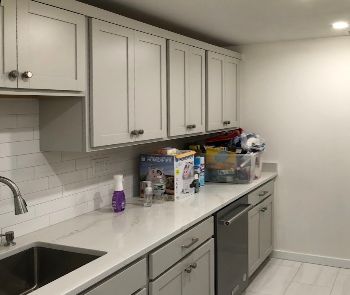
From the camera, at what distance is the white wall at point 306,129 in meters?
3.85

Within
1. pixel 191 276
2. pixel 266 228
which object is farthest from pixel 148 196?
pixel 266 228

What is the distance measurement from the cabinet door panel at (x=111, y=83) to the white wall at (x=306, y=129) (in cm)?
193

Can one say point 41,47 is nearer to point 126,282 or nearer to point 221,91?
point 126,282

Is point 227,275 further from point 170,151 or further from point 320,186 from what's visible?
point 320,186

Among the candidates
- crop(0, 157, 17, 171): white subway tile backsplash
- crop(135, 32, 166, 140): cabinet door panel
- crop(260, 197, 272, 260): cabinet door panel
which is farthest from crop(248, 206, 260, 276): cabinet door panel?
crop(0, 157, 17, 171): white subway tile backsplash

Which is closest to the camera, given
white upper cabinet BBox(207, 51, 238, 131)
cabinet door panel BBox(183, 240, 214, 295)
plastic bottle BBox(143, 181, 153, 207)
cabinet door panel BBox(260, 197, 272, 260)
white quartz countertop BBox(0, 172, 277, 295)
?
white quartz countertop BBox(0, 172, 277, 295)

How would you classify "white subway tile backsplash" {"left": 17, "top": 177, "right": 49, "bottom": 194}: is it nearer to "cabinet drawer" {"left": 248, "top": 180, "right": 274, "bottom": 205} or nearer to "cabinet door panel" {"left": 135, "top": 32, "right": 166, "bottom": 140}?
"cabinet door panel" {"left": 135, "top": 32, "right": 166, "bottom": 140}

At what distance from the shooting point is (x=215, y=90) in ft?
12.0

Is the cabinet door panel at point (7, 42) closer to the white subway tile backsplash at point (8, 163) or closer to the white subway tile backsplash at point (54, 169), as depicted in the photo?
the white subway tile backsplash at point (8, 163)

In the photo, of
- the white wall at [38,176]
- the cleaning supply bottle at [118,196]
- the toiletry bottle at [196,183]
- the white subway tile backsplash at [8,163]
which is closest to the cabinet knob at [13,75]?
the white wall at [38,176]

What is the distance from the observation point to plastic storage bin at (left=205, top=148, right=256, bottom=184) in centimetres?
359

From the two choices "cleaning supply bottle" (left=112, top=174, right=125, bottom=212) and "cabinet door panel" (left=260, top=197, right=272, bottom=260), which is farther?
"cabinet door panel" (left=260, top=197, right=272, bottom=260)

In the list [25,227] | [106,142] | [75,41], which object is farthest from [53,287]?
[75,41]

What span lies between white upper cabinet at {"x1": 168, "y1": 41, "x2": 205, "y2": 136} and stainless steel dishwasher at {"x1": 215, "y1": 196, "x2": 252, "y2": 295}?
0.66m
